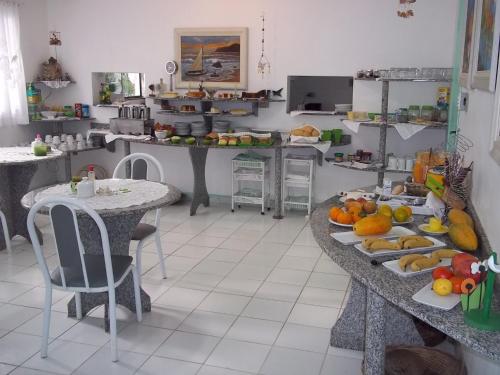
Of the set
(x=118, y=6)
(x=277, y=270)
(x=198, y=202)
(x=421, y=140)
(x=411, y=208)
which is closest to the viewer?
(x=411, y=208)

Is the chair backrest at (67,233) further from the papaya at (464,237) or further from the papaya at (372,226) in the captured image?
the papaya at (464,237)

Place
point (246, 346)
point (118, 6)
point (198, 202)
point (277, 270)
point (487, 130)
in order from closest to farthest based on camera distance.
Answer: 1. point (487, 130)
2. point (246, 346)
3. point (277, 270)
4. point (198, 202)
5. point (118, 6)

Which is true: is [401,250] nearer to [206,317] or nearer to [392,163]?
[206,317]

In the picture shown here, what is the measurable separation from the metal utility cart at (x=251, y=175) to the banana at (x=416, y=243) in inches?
150

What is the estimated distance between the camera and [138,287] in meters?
3.32

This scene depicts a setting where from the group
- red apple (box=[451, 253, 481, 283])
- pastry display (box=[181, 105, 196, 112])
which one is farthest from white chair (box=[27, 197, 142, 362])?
pastry display (box=[181, 105, 196, 112])

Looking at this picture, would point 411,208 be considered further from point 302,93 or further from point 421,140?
point 302,93

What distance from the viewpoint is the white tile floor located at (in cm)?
290

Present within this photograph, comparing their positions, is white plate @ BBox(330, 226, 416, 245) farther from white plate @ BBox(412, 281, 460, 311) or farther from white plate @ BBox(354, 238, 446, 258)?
white plate @ BBox(412, 281, 460, 311)

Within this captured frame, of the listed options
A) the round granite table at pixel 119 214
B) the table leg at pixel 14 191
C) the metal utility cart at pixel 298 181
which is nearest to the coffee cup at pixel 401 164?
the metal utility cart at pixel 298 181

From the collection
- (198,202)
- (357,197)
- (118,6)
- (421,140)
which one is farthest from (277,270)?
(118,6)

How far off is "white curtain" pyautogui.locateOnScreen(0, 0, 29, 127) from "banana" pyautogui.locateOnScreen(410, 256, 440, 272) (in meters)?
5.70

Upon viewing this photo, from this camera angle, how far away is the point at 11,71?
6266 millimetres

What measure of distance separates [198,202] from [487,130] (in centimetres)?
403
